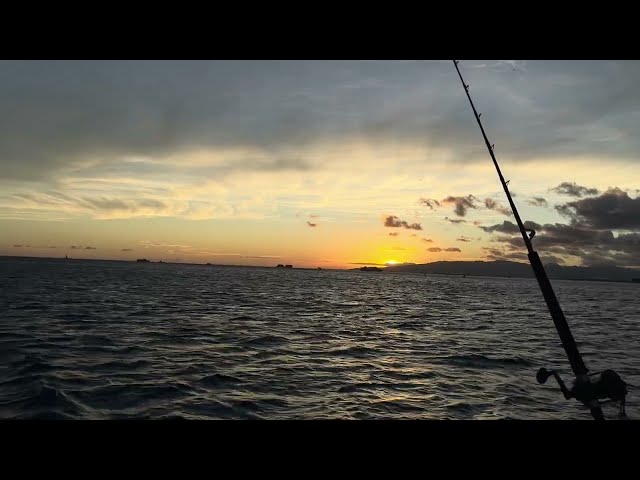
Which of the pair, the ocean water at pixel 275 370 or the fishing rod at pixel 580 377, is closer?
the fishing rod at pixel 580 377

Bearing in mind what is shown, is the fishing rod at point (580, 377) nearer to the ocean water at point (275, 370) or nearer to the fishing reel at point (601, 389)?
the fishing reel at point (601, 389)

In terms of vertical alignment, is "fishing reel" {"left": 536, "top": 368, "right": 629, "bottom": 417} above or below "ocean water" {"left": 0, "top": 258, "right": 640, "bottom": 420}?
above

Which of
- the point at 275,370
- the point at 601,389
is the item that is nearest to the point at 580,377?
the point at 601,389

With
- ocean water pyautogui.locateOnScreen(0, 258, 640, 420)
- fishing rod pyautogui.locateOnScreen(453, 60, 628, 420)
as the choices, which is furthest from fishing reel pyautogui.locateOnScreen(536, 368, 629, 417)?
ocean water pyautogui.locateOnScreen(0, 258, 640, 420)

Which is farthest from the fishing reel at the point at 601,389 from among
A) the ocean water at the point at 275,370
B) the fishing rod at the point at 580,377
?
the ocean water at the point at 275,370

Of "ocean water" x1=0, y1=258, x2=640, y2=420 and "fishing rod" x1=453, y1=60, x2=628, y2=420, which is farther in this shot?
"ocean water" x1=0, y1=258, x2=640, y2=420

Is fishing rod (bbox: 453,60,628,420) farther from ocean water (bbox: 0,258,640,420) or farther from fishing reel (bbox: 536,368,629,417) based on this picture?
ocean water (bbox: 0,258,640,420)

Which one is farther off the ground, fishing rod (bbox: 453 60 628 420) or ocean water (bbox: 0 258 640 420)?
fishing rod (bbox: 453 60 628 420)
